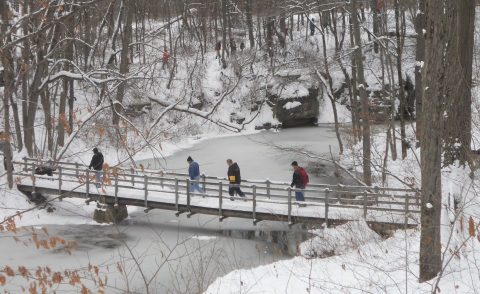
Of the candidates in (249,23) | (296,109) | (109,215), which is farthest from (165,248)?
(249,23)

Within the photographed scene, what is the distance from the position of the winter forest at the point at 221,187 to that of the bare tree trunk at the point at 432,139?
0.05 ft

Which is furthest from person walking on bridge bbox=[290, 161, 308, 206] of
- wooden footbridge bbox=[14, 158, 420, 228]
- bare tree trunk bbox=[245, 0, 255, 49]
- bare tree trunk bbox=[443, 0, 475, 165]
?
bare tree trunk bbox=[245, 0, 255, 49]

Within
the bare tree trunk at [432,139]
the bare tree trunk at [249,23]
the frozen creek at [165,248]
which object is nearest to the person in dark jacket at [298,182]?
the frozen creek at [165,248]

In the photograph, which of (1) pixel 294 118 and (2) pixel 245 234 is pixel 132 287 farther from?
(1) pixel 294 118

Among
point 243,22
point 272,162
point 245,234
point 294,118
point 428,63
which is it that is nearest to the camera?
point 428,63

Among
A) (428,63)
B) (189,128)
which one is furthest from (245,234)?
(189,128)

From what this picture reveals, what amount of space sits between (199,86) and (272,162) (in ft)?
46.0

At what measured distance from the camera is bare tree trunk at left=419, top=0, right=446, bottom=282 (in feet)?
19.1

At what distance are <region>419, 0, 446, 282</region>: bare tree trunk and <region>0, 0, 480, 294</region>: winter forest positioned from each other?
2cm

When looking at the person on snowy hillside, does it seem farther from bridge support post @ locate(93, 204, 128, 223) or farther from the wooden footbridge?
bridge support post @ locate(93, 204, 128, 223)

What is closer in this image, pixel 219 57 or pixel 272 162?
pixel 272 162

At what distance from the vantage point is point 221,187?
1488cm

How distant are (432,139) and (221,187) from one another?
9273mm

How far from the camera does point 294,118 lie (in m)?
37.7
